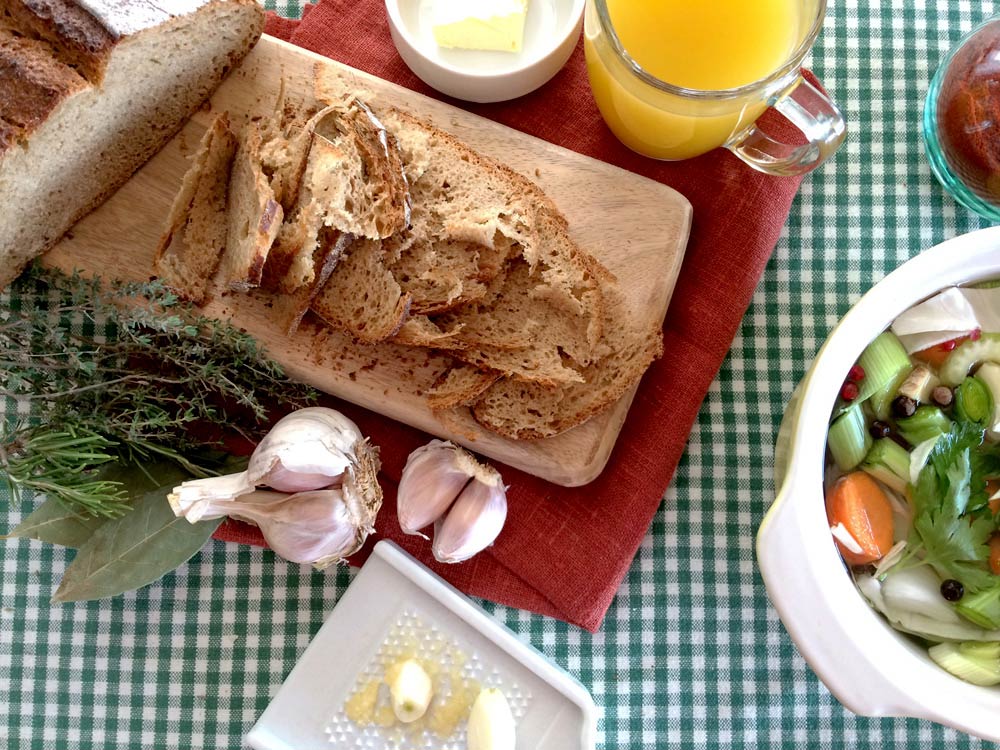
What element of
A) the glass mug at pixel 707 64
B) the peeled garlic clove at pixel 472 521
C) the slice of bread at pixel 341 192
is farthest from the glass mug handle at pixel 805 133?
the peeled garlic clove at pixel 472 521

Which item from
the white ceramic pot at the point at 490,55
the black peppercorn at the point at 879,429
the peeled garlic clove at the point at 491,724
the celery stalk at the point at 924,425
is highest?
the white ceramic pot at the point at 490,55

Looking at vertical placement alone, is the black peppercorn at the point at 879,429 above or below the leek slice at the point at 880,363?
below

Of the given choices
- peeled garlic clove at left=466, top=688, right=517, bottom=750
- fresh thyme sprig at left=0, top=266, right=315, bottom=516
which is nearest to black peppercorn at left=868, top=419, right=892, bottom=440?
peeled garlic clove at left=466, top=688, right=517, bottom=750

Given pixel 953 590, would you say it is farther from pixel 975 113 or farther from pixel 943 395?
pixel 975 113

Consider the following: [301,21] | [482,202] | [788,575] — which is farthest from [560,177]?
[788,575]

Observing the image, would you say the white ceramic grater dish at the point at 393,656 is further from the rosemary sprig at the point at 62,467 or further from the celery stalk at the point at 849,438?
the celery stalk at the point at 849,438

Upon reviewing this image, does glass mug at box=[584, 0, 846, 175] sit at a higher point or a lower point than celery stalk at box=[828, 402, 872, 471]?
higher

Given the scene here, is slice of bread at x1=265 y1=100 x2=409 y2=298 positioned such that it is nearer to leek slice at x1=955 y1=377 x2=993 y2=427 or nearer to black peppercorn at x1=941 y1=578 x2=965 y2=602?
leek slice at x1=955 y1=377 x2=993 y2=427
